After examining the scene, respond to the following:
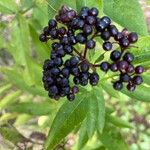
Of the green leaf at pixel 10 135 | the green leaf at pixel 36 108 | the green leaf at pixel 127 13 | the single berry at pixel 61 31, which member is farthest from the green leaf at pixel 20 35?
the single berry at pixel 61 31

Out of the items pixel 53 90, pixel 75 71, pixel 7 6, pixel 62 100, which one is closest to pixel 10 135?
pixel 62 100

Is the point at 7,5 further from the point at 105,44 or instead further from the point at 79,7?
the point at 105,44

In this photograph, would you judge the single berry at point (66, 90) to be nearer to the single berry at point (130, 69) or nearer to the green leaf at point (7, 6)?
the single berry at point (130, 69)

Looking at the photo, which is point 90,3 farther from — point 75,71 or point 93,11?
point 75,71

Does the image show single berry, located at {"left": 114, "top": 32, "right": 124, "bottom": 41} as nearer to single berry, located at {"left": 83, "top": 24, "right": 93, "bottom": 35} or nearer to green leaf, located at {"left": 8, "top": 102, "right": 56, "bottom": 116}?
single berry, located at {"left": 83, "top": 24, "right": 93, "bottom": 35}

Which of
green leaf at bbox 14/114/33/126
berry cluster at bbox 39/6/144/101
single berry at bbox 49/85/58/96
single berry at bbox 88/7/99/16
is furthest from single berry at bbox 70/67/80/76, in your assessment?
green leaf at bbox 14/114/33/126

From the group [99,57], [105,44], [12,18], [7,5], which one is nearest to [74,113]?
[99,57]
